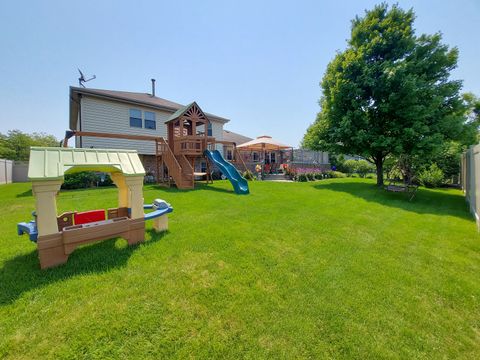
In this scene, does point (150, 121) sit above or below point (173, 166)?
above

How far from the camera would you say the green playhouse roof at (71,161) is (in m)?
2.88

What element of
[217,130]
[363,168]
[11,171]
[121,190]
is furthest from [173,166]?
[363,168]

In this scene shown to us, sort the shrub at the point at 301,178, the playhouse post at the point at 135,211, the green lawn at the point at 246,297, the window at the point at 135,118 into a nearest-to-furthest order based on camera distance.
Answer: the green lawn at the point at 246,297 < the playhouse post at the point at 135,211 < the window at the point at 135,118 < the shrub at the point at 301,178

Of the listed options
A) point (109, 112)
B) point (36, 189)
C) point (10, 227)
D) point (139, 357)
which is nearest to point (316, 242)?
point (139, 357)

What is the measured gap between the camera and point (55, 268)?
290cm

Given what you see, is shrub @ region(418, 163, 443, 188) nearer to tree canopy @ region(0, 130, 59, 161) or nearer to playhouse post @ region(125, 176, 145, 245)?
playhouse post @ region(125, 176, 145, 245)

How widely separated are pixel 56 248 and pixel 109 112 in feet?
44.6

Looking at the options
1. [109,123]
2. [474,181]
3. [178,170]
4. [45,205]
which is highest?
[109,123]

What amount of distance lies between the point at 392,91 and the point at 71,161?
1297cm

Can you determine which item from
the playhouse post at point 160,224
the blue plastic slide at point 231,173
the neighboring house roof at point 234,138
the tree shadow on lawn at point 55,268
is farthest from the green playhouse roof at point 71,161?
the neighboring house roof at point 234,138

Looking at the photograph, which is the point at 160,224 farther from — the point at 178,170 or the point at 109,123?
the point at 109,123

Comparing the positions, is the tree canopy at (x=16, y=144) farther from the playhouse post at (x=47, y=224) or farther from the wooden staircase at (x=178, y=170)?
the playhouse post at (x=47, y=224)

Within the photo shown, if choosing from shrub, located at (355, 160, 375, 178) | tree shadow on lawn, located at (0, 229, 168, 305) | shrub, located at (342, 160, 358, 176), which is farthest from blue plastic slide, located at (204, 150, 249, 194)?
shrub, located at (355, 160, 375, 178)

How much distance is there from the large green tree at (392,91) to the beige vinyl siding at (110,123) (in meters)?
12.8
